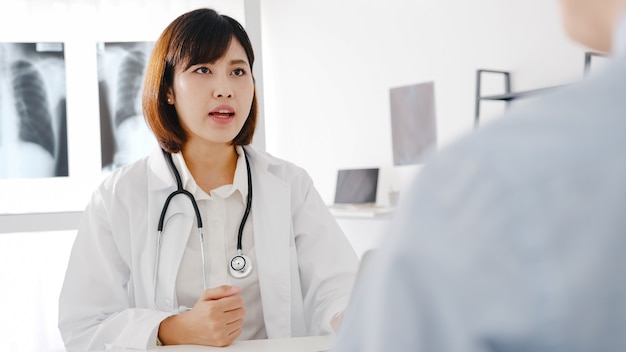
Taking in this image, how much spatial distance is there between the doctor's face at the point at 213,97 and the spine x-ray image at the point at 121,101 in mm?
1641

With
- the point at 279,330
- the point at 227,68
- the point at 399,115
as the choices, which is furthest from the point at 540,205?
the point at 399,115

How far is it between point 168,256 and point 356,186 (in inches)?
98.5

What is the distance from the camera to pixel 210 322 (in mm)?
1363

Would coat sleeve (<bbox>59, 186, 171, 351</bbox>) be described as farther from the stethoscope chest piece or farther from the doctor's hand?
the stethoscope chest piece

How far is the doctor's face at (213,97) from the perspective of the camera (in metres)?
1.77

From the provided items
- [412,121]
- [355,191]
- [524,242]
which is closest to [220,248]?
[524,242]

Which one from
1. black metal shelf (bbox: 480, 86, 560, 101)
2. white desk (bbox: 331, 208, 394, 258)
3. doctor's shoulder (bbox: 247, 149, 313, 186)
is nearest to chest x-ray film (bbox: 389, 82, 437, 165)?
white desk (bbox: 331, 208, 394, 258)

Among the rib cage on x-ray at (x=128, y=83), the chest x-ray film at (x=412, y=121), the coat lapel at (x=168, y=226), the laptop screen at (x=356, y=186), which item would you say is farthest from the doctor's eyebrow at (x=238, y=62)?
the laptop screen at (x=356, y=186)

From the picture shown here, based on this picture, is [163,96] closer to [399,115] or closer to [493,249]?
[493,249]

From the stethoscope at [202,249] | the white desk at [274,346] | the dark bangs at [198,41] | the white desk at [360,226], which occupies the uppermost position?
the dark bangs at [198,41]

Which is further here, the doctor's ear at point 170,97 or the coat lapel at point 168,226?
the doctor's ear at point 170,97

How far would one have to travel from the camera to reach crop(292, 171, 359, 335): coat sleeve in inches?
66.9

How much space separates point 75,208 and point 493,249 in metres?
3.19

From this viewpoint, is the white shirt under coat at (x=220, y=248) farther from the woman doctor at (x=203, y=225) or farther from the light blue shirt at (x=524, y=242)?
the light blue shirt at (x=524, y=242)
